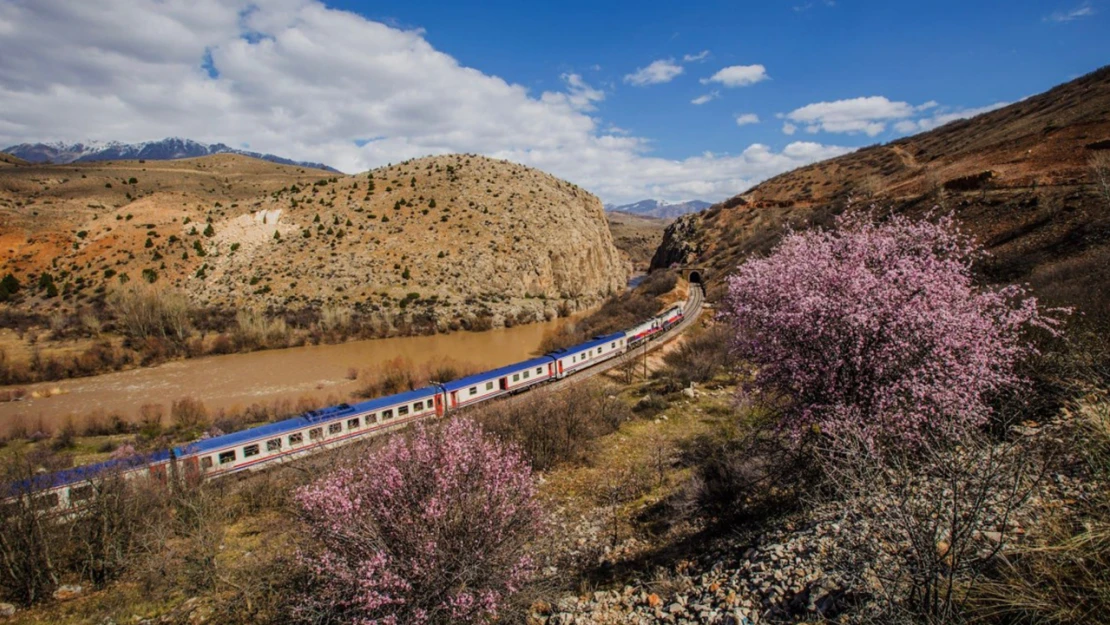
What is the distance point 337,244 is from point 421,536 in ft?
185

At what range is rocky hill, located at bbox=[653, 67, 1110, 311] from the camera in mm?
20406

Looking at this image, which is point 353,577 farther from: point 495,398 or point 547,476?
point 495,398

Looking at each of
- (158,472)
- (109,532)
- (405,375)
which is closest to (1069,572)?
(109,532)

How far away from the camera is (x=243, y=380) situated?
33.8m

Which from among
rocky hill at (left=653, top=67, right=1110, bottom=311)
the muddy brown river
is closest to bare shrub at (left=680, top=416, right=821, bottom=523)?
rocky hill at (left=653, top=67, right=1110, bottom=311)

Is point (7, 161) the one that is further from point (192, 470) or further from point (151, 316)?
point (192, 470)

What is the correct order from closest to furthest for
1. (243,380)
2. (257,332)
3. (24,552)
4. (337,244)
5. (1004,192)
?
1. (24,552)
2. (1004,192)
3. (243,380)
4. (257,332)
5. (337,244)

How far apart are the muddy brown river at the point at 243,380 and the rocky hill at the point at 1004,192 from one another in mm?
29113

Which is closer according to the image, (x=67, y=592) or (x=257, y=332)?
(x=67, y=592)

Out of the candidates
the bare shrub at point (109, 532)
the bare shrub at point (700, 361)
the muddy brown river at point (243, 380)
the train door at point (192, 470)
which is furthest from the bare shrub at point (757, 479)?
the muddy brown river at point (243, 380)

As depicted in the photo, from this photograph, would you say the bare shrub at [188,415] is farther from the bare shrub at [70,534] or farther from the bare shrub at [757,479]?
the bare shrub at [757,479]

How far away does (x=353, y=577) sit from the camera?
5770 millimetres

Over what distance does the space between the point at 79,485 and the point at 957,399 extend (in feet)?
66.5

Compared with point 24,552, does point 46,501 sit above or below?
Answer: above
